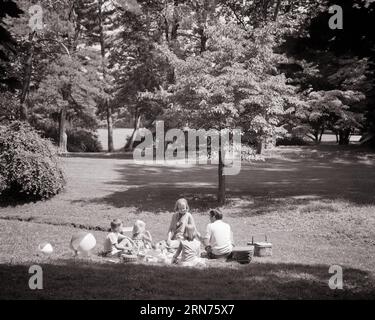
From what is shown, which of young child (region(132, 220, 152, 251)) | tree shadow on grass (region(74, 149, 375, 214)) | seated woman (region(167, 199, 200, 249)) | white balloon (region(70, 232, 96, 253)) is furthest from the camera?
tree shadow on grass (region(74, 149, 375, 214))

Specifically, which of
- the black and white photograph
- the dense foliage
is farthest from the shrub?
the black and white photograph

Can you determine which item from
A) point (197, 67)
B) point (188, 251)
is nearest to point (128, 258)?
point (188, 251)

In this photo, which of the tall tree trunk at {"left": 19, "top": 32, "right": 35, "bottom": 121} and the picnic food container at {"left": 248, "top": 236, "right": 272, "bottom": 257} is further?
the tall tree trunk at {"left": 19, "top": 32, "right": 35, "bottom": 121}

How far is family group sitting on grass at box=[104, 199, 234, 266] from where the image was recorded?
9359 mm

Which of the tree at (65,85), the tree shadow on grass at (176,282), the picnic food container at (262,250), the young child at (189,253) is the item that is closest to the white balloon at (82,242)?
the tree shadow on grass at (176,282)

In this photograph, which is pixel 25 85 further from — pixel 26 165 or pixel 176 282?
pixel 176 282

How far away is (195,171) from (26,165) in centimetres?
893

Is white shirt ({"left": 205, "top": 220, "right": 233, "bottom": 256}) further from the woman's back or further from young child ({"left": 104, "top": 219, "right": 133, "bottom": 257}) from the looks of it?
young child ({"left": 104, "top": 219, "right": 133, "bottom": 257})

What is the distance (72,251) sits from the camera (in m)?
10.6

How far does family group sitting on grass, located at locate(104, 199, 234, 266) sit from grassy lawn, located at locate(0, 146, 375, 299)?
20.0 inches

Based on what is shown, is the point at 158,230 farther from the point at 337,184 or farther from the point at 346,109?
the point at 346,109

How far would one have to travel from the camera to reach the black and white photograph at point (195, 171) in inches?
273
